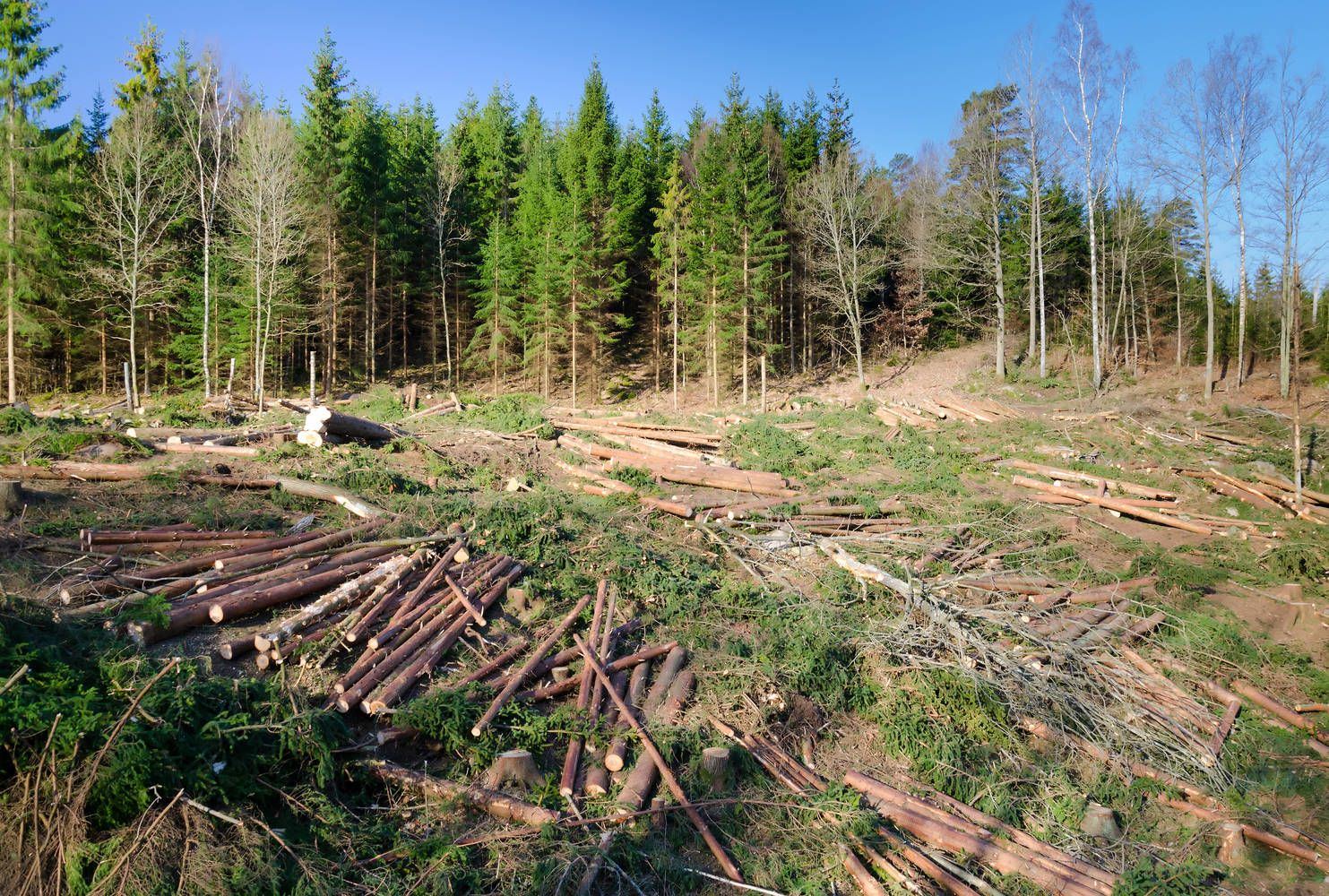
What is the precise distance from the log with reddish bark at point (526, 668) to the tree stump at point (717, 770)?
5.89 ft

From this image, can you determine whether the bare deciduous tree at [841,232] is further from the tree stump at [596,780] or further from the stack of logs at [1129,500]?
the tree stump at [596,780]

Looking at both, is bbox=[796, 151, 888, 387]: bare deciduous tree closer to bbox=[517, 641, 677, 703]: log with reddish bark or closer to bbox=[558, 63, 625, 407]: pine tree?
bbox=[558, 63, 625, 407]: pine tree

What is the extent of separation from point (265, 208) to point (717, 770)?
2549 cm

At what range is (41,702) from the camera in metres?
4.03

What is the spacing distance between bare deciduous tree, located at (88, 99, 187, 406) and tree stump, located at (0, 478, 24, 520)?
17.9 metres

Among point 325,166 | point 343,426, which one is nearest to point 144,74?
point 325,166

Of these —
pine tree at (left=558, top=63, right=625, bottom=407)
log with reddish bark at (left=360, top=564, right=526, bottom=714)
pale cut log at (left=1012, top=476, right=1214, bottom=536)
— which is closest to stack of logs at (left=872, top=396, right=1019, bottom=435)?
pale cut log at (left=1012, top=476, right=1214, bottom=536)

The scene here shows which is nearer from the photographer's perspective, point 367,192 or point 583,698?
point 583,698

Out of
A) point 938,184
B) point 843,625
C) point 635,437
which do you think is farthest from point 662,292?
point 843,625

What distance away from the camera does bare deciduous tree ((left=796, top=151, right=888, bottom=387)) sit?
30078 mm

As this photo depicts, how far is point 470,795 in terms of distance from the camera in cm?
510

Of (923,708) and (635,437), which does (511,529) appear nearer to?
(923,708)

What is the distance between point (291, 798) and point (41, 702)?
1503mm

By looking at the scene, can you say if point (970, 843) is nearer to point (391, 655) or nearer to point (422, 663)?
point (422, 663)
